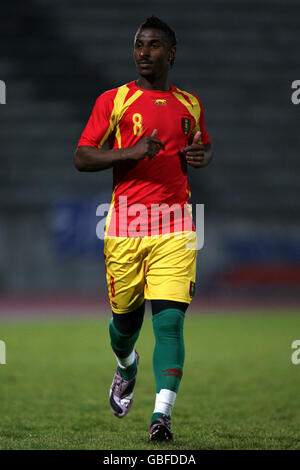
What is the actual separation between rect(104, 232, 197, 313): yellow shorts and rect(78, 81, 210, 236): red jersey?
0.07 meters

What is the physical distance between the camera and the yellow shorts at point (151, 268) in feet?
14.7

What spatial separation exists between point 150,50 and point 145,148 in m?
0.63

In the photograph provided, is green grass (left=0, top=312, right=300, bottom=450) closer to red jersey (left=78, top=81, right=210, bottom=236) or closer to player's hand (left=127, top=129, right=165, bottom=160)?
red jersey (left=78, top=81, right=210, bottom=236)

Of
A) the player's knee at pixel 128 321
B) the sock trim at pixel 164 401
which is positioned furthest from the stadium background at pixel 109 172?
the sock trim at pixel 164 401

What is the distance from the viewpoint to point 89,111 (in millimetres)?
21578

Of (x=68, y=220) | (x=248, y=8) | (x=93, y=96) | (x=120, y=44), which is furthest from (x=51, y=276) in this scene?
(x=248, y=8)

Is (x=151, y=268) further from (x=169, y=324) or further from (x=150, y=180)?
(x=150, y=180)

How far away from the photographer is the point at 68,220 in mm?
19969

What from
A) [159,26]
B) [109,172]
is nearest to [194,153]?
[159,26]

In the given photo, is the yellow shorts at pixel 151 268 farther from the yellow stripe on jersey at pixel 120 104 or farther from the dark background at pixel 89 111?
the dark background at pixel 89 111

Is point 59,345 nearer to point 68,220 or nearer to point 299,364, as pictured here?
point 299,364

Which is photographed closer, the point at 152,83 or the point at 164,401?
the point at 164,401

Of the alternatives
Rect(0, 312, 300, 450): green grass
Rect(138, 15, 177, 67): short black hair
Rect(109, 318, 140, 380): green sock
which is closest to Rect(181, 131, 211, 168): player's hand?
Rect(138, 15, 177, 67): short black hair

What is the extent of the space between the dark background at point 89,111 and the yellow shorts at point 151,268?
14.6 metres
